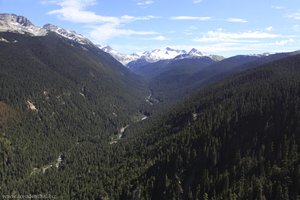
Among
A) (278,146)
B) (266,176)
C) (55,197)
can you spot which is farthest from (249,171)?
(55,197)

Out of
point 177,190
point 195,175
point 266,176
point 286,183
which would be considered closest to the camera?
point 286,183

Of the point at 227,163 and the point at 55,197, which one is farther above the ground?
the point at 227,163

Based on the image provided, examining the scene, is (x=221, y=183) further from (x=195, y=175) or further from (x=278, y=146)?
(x=278, y=146)

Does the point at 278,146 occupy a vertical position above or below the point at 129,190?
above

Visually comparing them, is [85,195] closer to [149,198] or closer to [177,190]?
[149,198]

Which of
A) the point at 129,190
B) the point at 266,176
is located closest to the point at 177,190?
the point at 129,190

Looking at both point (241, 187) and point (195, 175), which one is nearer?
point (241, 187)

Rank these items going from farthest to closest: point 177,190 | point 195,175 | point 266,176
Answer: point 195,175
point 177,190
point 266,176

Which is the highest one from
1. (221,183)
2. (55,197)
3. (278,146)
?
(278,146)

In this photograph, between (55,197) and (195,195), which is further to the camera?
(55,197)
